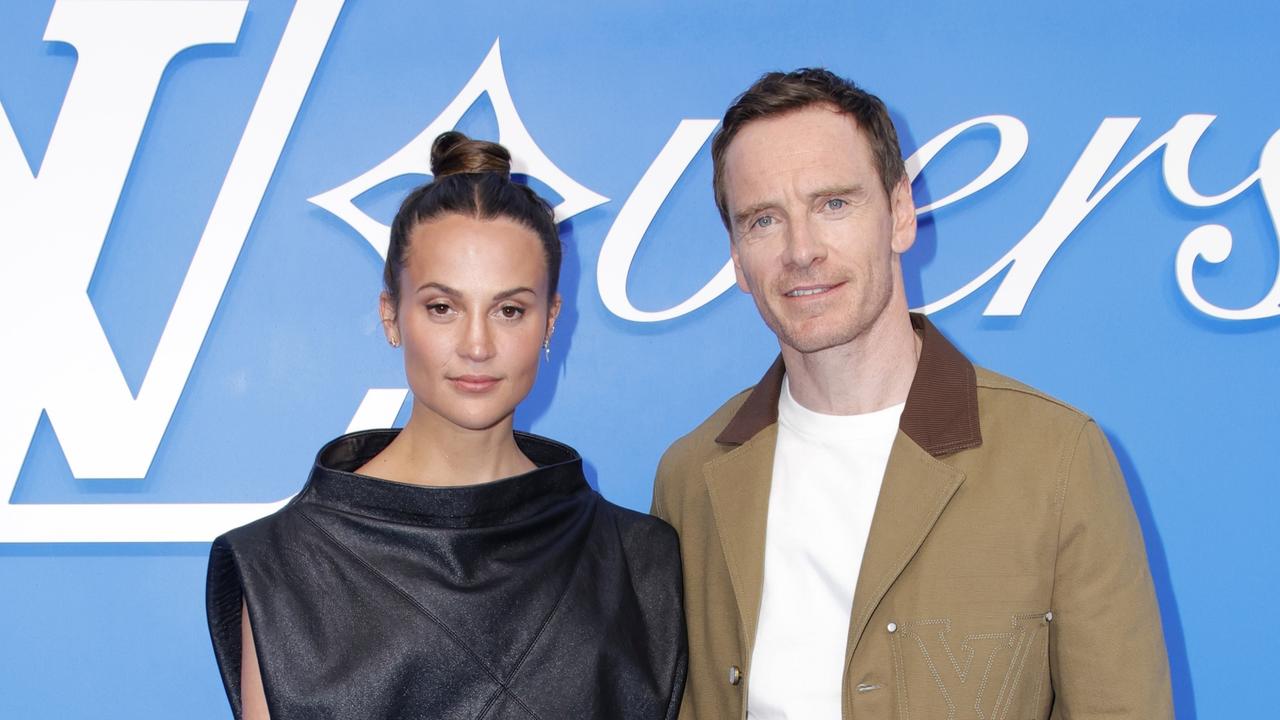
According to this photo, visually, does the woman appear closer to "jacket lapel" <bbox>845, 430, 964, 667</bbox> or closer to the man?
the man

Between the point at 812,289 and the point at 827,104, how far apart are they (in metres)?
0.35

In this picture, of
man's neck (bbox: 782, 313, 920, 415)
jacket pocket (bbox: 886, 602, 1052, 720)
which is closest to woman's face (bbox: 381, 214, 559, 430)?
man's neck (bbox: 782, 313, 920, 415)

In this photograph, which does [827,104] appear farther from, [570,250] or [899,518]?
[570,250]

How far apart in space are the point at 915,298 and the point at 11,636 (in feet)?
7.70

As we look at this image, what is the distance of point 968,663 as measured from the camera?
5.77 feet

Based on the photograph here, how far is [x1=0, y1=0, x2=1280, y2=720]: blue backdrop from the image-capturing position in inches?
105

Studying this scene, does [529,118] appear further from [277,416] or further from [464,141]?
[277,416]

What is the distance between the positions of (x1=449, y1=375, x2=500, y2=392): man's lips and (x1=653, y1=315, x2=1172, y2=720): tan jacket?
21.5 inches

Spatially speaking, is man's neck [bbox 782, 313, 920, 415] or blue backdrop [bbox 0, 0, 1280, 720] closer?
man's neck [bbox 782, 313, 920, 415]

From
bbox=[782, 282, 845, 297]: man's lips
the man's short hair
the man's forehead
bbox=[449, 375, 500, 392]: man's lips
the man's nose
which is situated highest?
the man's short hair

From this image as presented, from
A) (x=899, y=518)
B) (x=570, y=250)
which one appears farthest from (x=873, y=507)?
(x=570, y=250)

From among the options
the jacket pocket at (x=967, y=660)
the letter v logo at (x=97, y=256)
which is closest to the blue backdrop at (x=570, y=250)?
the letter v logo at (x=97, y=256)

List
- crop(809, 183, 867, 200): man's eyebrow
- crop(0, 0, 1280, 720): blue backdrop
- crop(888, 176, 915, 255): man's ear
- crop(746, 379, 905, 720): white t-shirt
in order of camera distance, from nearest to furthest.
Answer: crop(746, 379, 905, 720): white t-shirt
crop(809, 183, 867, 200): man's eyebrow
crop(888, 176, 915, 255): man's ear
crop(0, 0, 1280, 720): blue backdrop

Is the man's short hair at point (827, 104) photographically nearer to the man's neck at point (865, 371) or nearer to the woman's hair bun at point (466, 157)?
the man's neck at point (865, 371)
